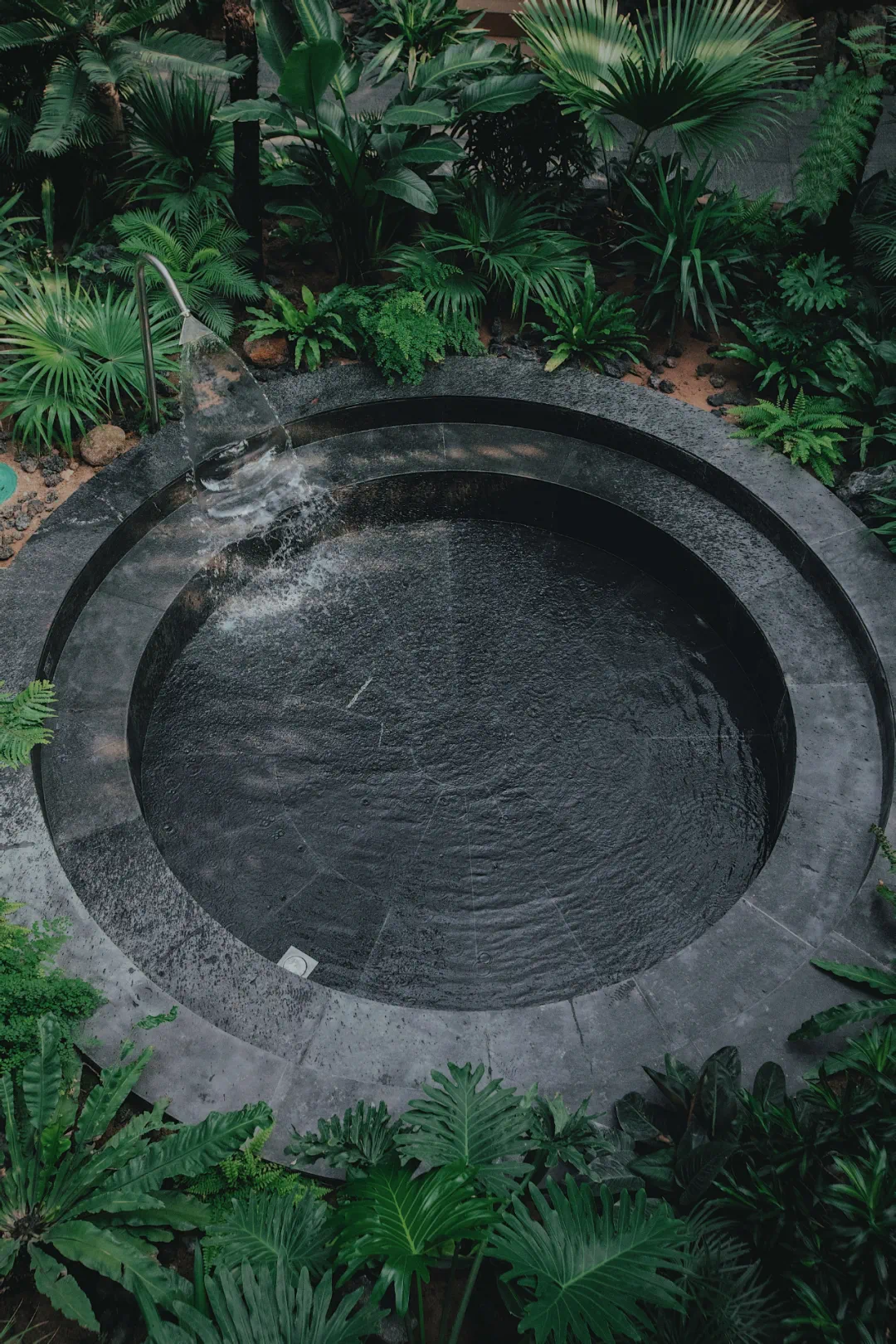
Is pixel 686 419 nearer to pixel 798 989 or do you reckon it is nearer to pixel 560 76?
pixel 560 76

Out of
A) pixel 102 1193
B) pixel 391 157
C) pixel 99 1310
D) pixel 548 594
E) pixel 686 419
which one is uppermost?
pixel 391 157

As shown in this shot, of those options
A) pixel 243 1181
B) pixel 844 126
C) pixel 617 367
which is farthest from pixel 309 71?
pixel 243 1181

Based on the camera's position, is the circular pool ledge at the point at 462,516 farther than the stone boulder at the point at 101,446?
No

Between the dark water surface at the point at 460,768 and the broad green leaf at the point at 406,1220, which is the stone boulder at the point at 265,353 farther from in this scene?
the broad green leaf at the point at 406,1220

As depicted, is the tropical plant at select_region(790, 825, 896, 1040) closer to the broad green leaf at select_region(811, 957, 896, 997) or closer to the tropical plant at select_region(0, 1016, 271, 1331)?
the broad green leaf at select_region(811, 957, 896, 997)

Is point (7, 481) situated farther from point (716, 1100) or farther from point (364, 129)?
point (716, 1100)

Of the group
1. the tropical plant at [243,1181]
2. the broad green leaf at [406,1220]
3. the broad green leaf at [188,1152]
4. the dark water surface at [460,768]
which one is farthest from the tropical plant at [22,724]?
the broad green leaf at [406,1220]

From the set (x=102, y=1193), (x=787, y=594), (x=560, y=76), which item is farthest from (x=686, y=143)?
(x=102, y=1193)
